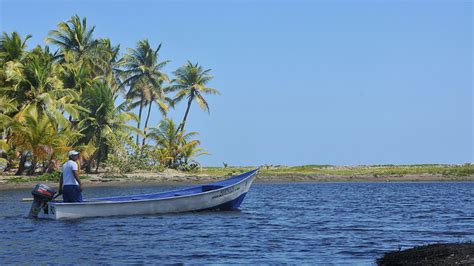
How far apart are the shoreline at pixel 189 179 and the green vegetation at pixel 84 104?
1889mm

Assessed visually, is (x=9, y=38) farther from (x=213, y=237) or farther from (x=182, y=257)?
(x=182, y=257)

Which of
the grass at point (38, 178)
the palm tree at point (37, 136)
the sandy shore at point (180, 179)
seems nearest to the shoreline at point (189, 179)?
the sandy shore at point (180, 179)

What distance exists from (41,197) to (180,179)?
35.8 metres

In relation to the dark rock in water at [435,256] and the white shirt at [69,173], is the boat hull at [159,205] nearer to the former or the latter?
the white shirt at [69,173]

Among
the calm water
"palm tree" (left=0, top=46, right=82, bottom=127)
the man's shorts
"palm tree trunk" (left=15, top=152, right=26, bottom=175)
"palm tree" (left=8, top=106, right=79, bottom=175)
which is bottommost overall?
the calm water

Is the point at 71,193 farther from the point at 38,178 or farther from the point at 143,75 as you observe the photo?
the point at 143,75

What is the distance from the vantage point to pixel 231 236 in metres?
21.3

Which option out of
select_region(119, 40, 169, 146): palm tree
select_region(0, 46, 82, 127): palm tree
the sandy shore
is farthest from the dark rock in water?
select_region(119, 40, 169, 146): palm tree

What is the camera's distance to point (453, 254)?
12859mm

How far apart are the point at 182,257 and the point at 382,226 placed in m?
10.2

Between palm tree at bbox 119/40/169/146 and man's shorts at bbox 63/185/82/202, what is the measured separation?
5242cm

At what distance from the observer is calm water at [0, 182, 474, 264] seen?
16.8 meters

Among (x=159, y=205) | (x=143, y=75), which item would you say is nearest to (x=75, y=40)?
(x=143, y=75)

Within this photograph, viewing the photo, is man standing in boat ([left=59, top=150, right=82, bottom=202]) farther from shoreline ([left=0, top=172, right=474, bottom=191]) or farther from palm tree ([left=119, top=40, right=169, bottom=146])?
palm tree ([left=119, top=40, right=169, bottom=146])
